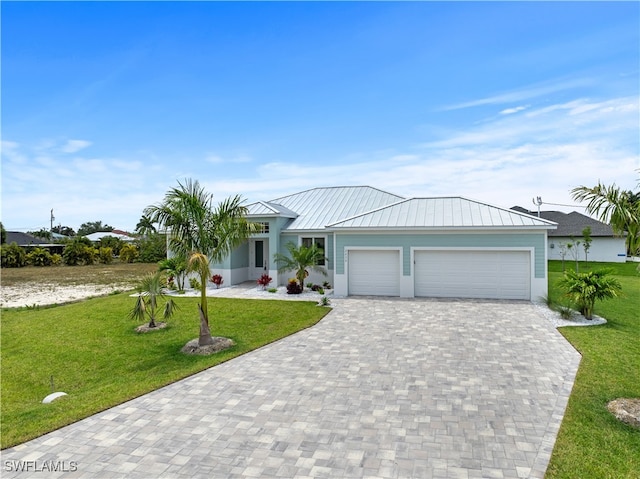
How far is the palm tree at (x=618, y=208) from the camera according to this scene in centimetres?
607

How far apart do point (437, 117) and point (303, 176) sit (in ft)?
45.8

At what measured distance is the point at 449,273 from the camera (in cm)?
1648

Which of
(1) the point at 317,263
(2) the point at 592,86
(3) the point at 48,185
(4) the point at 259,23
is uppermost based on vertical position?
(4) the point at 259,23

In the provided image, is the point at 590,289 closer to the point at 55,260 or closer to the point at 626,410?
the point at 626,410

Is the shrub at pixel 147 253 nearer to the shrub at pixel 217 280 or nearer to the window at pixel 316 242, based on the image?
the shrub at pixel 217 280

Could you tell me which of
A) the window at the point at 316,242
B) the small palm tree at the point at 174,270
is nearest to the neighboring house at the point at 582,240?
the window at the point at 316,242

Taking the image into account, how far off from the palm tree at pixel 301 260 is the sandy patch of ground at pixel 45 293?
10.0 metres

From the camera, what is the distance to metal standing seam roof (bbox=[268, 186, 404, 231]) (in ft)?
68.4

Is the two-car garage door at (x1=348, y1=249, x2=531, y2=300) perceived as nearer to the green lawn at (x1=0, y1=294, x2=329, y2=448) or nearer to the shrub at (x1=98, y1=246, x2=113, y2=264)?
the green lawn at (x1=0, y1=294, x2=329, y2=448)

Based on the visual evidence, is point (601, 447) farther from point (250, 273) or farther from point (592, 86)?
point (250, 273)

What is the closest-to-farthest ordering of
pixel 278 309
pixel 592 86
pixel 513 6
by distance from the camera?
pixel 513 6, pixel 592 86, pixel 278 309

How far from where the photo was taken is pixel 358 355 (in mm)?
9086

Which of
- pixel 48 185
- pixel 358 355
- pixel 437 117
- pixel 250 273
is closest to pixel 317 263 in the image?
pixel 250 273

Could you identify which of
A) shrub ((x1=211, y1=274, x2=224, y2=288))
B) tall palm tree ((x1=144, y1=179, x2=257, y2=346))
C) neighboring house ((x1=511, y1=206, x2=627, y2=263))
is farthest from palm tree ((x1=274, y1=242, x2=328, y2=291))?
neighboring house ((x1=511, y1=206, x2=627, y2=263))
